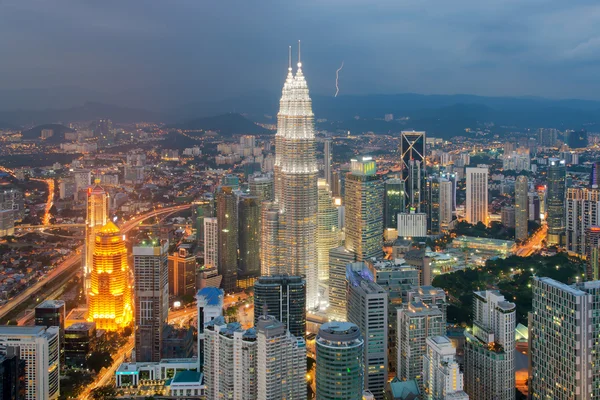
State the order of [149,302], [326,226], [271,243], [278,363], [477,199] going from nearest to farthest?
[278,363] → [149,302] → [271,243] → [326,226] → [477,199]

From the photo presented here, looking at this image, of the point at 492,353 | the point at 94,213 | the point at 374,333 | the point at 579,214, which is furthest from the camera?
the point at 579,214

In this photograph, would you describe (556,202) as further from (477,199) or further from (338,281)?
(338,281)

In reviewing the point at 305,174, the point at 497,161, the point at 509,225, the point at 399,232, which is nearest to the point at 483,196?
the point at 509,225

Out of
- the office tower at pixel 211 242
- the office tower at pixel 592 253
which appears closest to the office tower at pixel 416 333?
the office tower at pixel 592 253

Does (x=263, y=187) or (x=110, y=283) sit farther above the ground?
(x=263, y=187)

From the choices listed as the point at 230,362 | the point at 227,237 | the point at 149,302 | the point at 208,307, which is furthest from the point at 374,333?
the point at 227,237

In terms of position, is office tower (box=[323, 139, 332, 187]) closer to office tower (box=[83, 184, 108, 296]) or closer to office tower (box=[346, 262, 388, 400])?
office tower (box=[83, 184, 108, 296])
